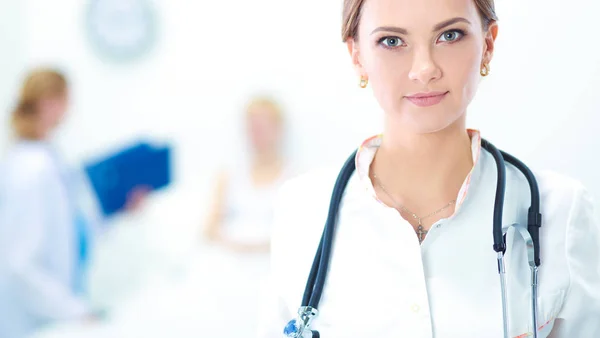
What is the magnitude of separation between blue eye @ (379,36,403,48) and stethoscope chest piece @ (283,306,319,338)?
361 millimetres

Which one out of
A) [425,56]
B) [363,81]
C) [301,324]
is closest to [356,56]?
[363,81]

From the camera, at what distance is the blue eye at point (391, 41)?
889 mm

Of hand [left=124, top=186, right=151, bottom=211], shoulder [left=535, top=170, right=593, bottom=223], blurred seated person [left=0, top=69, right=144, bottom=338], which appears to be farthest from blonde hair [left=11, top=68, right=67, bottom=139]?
shoulder [left=535, top=170, right=593, bottom=223]

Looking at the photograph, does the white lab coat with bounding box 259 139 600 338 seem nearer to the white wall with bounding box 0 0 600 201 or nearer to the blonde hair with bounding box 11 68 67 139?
the white wall with bounding box 0 0 600 201

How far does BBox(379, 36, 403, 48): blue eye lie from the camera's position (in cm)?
89

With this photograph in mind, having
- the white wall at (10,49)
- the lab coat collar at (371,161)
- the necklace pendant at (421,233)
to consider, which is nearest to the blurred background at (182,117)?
the white wall at (10,49)

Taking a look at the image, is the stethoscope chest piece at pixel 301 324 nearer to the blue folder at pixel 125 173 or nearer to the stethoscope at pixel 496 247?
the stethoscope at pixel 496 247

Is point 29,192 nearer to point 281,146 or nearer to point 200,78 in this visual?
point 200,78

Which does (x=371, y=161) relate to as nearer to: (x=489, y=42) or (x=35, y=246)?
(x=489, y=42)

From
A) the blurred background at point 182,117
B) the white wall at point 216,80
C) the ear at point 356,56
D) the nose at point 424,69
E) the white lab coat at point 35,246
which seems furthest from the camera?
the white lab coat at point 35,246

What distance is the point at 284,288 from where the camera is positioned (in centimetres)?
100

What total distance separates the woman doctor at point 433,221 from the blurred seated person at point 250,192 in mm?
1317

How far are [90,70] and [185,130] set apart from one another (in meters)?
0.41

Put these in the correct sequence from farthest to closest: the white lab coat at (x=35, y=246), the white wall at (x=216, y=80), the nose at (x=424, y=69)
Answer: the white lab coat at (x=35, y=246)
the white wall at (x=216, y=80)
the nose at (x=424, y=69)
